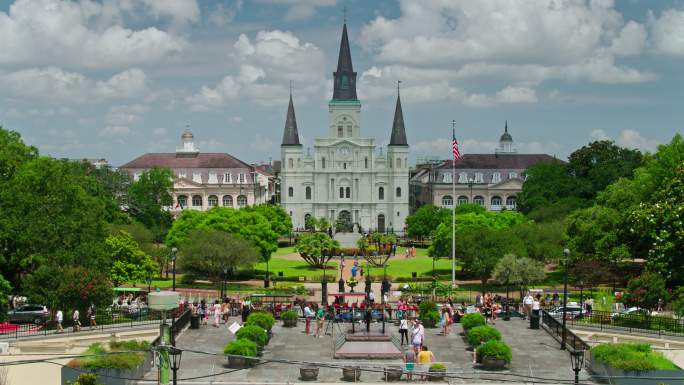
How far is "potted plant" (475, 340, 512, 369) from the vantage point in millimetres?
27250

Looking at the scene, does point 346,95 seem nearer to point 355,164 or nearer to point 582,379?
point 355,164

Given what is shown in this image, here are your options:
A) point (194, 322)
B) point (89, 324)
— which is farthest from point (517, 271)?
point (89, 324)

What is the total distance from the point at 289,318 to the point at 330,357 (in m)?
7.35

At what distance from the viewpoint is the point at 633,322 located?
35.8 meters

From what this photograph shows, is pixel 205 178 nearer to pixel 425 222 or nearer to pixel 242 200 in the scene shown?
pixel 242 200

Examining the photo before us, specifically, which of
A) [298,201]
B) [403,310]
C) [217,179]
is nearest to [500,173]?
[298,201]

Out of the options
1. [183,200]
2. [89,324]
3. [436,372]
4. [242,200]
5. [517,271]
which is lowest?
[436,372]

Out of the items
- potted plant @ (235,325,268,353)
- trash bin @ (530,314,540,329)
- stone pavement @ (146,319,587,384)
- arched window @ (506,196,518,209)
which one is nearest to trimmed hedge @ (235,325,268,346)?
potted plant @ (235,325,268,353)

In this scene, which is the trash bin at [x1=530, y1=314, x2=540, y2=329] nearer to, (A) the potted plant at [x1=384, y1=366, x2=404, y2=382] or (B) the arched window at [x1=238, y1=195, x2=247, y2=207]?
(A) the potted plant at [x1=384, y1=366, x2=404, y2=382]

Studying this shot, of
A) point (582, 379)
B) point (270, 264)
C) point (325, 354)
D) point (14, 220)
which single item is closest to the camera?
point (582, 379)

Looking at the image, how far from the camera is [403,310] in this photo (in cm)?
3722

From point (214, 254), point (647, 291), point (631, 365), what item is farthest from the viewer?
point (214, 254)

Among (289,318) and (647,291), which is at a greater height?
(647,291)

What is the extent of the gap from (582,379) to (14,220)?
28.1m
